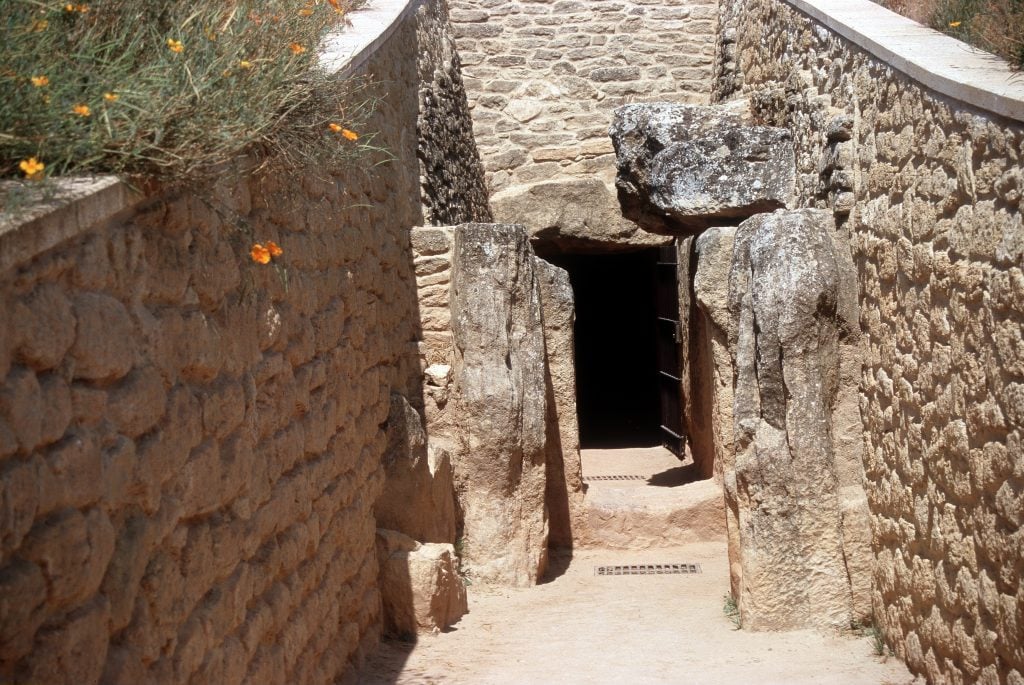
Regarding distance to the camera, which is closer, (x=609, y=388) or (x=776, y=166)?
(x=776, y=166)

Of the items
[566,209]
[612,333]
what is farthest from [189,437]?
[612,333]

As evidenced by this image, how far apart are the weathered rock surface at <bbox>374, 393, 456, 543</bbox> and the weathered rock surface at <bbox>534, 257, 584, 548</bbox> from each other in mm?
1414

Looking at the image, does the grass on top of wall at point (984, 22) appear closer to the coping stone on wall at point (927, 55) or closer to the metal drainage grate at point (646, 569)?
the coping stone on wall at point (927, 55)

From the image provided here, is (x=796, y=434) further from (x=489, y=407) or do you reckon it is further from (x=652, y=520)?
(x=652, y=520)

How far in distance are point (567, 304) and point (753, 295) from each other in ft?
6.74

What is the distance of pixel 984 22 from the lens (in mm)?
4246

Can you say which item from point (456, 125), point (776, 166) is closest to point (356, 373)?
point (776, 166)

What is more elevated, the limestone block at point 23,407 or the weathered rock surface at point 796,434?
the limestone block at point 23,407

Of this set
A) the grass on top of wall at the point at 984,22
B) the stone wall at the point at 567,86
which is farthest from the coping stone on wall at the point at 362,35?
the grass on top of wall at the point at 984,22

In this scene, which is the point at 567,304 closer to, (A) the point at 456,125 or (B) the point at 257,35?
(A) the point at 456,125

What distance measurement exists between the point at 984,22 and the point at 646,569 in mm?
3586

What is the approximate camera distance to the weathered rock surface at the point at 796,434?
4.91m

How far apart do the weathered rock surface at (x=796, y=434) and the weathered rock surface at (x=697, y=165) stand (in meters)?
1.14

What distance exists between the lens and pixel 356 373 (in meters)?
4.48
